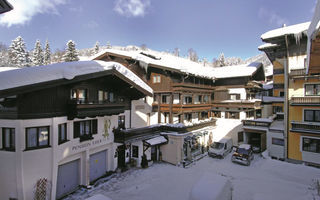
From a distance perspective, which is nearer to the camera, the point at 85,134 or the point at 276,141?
the point at 85,134

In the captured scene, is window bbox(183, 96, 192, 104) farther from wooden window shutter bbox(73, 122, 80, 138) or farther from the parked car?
wooden window shutter bbox(73, 122, 80, 138)

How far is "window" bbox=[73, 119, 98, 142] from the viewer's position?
43.2 ft

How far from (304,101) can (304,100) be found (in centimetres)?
12

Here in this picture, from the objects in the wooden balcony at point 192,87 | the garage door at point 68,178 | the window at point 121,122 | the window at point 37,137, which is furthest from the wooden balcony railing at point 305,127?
the window at point 37,137

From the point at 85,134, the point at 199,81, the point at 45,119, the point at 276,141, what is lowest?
the point at 276,141

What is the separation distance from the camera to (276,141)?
21.4m

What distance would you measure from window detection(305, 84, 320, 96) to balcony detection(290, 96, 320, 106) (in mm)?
976

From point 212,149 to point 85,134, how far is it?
16858mm

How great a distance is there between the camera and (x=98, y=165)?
1532cm

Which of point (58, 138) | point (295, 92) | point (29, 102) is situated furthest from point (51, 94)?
point (295, 92)

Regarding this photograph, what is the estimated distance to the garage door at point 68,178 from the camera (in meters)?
12.2

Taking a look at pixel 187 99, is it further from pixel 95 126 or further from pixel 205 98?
pixel 95 126

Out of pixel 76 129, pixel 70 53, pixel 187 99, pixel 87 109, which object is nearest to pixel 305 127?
pixel 187 99

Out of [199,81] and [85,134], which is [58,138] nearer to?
[85,134]
